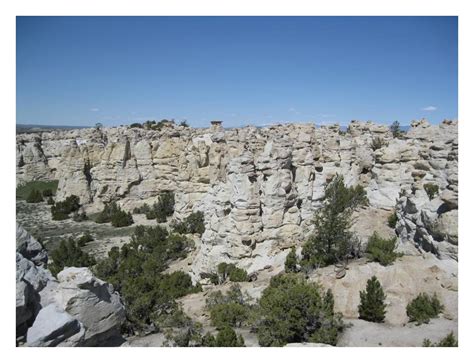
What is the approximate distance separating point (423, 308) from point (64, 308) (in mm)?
10124

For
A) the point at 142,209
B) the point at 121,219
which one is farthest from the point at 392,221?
the point at 142,209

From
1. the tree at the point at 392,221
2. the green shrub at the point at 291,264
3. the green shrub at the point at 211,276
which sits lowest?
the green shrub at the point at 211,276

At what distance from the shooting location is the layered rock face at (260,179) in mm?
16875

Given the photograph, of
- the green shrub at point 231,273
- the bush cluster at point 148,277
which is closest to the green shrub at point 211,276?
the green shrub at point 231,273

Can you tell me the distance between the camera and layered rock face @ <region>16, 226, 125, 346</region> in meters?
7.40

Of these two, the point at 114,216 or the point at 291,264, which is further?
the point at 114,216

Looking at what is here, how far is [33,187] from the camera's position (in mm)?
43688

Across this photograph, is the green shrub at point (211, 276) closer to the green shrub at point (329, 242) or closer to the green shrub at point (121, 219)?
the green shrub at point (329, 242)

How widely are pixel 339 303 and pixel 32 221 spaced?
29.0 m

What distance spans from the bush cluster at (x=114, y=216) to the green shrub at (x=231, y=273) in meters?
16.0

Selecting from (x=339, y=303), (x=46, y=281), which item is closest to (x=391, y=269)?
(x=339, y=303)

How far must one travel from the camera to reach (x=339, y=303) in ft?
41.9

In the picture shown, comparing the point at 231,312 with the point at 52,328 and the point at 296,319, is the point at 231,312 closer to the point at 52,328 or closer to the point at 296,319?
the point at 296,319

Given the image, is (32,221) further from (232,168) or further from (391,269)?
(391,269)
